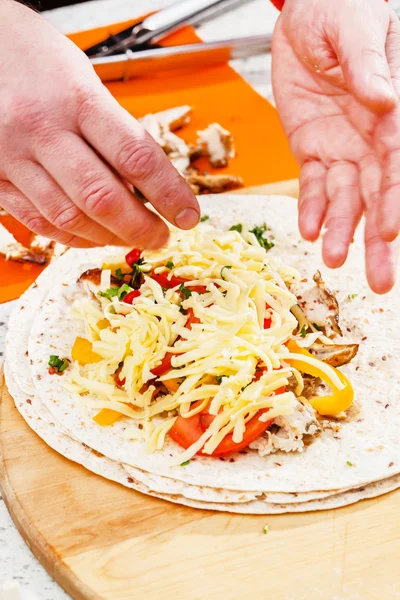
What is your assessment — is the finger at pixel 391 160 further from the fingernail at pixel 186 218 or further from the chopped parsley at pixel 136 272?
the chopped parsley at pixel 136 272

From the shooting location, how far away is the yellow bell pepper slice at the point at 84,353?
3178mm

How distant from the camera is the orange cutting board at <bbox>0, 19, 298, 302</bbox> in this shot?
4605mm

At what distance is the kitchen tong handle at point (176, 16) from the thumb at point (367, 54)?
2.63 meters

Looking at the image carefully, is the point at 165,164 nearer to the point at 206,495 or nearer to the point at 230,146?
the point at 206,495

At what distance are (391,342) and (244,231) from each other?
94 centimetres

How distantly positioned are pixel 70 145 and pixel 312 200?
984mm

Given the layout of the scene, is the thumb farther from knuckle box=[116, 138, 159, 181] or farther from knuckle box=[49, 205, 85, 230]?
knuckle box=[49, 205, 85, 230]

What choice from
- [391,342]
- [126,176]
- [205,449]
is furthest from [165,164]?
[391,342]

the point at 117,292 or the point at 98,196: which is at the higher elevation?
the point at 98,196

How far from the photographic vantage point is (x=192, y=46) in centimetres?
538

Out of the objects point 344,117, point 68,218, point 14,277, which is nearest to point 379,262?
point 344,117

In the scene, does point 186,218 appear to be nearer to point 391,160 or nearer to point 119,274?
point 391,160

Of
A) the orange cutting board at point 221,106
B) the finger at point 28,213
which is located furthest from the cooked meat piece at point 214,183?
the finger at point 28,213

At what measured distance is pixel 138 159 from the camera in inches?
86.0
